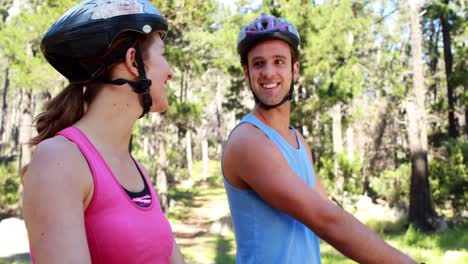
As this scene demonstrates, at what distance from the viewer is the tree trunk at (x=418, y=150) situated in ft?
46.1

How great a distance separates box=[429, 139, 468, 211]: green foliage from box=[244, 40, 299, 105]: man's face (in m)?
14.2

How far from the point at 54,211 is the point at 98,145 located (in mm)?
298

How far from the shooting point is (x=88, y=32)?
1411mm

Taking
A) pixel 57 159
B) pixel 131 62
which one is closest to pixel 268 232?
pixel 131 62

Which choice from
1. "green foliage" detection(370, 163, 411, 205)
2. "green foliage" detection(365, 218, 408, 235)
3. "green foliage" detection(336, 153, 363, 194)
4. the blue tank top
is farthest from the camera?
"green foliage" detection(370, 163, 411, 205)

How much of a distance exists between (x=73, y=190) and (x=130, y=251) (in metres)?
0.25

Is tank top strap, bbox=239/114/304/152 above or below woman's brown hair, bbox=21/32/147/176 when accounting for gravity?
below

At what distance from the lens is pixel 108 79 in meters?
1.45

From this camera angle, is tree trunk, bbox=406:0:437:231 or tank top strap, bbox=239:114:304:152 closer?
tank top strap, bbox=239:114:304:152

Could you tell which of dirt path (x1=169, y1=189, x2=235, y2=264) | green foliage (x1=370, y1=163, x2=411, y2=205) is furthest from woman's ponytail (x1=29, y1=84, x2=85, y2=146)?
green foliage (x1=370, y1=163, x2=411, y2=205)

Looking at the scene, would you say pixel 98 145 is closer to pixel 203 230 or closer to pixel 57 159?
pixel 57 159

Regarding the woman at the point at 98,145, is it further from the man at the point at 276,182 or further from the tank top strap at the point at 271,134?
the tank top strap at the point at 271,134

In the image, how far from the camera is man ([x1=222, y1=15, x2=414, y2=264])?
1.71m

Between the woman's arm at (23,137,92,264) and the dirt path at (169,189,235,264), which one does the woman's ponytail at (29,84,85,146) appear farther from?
the dirt path at (169,189,235,264)
